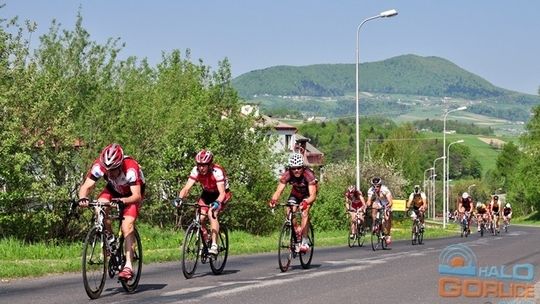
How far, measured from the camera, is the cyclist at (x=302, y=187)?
15.9 metres

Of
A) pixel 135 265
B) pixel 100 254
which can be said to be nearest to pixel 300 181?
pixel 135 265

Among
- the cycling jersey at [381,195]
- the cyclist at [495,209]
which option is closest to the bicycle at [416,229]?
the cycling jersey at [381,195]

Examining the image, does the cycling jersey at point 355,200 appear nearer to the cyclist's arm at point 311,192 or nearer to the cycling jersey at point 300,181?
the cycling jersey at point 300,181

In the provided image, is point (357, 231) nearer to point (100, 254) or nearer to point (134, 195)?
point (134, 195)

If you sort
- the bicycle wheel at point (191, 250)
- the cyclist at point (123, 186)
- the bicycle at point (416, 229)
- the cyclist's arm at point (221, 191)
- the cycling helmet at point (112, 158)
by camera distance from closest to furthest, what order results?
the cycling helmet at point (112, 158)
the cyclist at point (123, 186)
the bicycle wheel at point (191, 250)
the cyclist's arm at point (221, 191)
the bicycle at point (416, 229)

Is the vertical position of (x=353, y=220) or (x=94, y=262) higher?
(x=353, y=220)

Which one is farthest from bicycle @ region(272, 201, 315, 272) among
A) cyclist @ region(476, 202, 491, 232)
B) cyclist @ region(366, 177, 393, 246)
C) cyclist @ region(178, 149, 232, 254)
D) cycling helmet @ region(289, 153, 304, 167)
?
cyclist @ region(476, 202, 491, 232)

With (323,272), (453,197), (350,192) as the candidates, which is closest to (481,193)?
(453,197)

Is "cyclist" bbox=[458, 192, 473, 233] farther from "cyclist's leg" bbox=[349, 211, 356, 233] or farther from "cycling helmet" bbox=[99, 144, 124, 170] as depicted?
"cycling helmet" bbox=[99, 144, 124, 170]

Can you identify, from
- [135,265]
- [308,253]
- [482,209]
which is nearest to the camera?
[135,265]

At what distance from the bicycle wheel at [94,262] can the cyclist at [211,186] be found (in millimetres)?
3046

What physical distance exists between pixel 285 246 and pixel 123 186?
16.0 feet

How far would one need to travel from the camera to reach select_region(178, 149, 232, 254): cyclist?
46.4 ft

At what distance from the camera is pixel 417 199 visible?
3186cm
